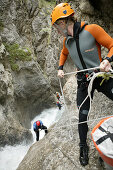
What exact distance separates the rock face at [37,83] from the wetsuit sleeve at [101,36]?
4.06 ft

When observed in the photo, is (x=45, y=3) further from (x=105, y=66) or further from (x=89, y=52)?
(x=105, y=66)

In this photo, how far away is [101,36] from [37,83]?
37.1 ft

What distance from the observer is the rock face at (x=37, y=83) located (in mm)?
2865

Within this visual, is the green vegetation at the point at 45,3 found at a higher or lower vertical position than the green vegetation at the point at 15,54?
higher

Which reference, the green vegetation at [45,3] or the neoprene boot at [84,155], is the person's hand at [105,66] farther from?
the green vegetation at [45,3]

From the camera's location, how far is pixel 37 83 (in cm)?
1287

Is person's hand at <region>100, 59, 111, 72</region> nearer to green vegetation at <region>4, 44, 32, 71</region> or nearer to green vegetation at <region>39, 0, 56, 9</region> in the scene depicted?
green vegetation at <region>4, 44, 32, 71</region>

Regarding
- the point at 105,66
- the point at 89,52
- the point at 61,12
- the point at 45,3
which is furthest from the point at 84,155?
the point at 45,3

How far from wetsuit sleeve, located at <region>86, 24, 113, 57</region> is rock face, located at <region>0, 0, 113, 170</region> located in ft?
4.06

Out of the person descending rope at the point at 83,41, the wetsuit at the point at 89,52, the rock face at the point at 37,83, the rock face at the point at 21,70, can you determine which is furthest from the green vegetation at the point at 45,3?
the wetsuit at the point at 89,52

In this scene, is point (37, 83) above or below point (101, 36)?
above

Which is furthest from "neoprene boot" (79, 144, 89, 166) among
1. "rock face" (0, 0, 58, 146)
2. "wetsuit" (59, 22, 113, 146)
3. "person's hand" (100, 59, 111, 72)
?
"rock face" (0, 0, 58, 146)

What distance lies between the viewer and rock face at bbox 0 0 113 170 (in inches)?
113

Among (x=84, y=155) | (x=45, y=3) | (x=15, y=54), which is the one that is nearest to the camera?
(x=84, y=155)
